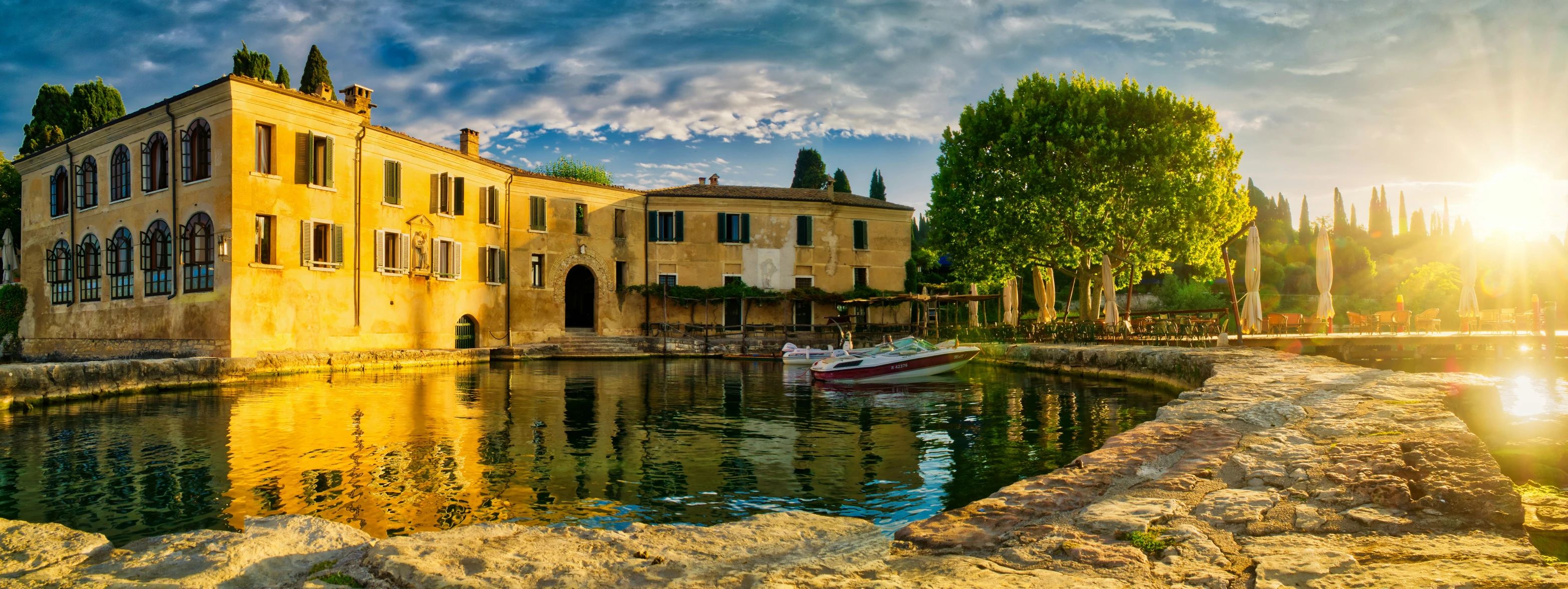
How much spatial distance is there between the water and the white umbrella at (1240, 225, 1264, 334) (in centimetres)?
635

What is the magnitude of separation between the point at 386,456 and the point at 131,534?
331 cm

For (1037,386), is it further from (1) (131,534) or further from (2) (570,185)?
(2) (570,185)

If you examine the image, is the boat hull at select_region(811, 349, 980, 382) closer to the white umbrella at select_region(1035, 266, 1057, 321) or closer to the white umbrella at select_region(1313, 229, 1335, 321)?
→ the white umbrella at select_region(1035, 266, 1057, 321)

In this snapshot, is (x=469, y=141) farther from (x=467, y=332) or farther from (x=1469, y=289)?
(x=1469, y=289)

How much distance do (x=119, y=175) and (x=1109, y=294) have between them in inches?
1216

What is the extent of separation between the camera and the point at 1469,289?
70.3ft

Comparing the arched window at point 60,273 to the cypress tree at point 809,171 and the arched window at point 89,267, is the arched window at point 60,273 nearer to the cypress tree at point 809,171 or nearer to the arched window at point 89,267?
the arched window at point 89,267

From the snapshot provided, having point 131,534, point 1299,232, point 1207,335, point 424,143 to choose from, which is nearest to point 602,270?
point 424,143

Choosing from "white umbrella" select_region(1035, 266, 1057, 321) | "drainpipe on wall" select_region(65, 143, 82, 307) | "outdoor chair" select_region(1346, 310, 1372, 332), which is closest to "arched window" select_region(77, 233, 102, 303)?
"drainpipe on wall" select_region(65, 143, 82, 307)

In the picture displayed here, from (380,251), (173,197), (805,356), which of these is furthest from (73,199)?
(805,356)

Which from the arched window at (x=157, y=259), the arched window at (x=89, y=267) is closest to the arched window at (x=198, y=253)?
the arched window at (x=157, y=259)

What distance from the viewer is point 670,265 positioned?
37.8 m

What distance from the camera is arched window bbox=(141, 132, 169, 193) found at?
79.6 ft

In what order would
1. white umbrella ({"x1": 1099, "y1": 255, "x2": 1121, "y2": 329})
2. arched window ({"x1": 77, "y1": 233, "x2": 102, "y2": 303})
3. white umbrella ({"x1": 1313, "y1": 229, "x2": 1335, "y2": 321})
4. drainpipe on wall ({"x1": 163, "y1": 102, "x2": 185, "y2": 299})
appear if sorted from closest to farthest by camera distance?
white umbrella ({"x1": 1313, "y1": 229, "x2": 1335, "y2": 321}), drainpipe on wall ({"x1": 163, "y1": 102, "x2": 185, "y2": 299}), white umbrella ({"x1": 1099, "y1": 255, "x2": 1121, "y2": 329}), arched window ({"x1": 77, "y1": 233, "x2": 102, "y2": 303})
